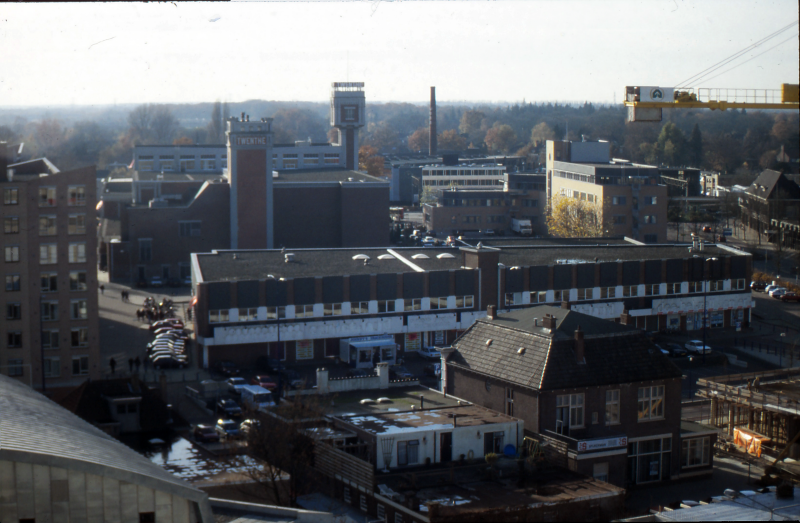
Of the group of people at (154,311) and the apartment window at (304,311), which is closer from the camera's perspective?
the apartment window at (304,311)

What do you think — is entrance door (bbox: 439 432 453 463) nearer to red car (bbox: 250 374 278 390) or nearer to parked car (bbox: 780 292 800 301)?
red car (bbox: 250 374 278 390)

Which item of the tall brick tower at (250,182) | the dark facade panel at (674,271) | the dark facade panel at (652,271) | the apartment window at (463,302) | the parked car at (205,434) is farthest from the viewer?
the tall brick tower at (250,182)

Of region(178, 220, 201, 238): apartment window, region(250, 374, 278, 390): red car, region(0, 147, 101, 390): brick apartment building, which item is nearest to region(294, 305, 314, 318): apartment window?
region(250, 374, 278, 390): red car

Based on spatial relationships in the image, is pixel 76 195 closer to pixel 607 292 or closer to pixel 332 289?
pixel 332 289

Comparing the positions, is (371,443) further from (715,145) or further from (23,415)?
(715,145)

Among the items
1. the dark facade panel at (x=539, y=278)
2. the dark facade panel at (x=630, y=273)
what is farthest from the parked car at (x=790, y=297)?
the dark facade panel at (x=539, y=278)

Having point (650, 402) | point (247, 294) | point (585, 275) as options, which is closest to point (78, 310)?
point (247, 294)

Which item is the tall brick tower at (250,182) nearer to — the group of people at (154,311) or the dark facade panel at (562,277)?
the group of people at (154,311)

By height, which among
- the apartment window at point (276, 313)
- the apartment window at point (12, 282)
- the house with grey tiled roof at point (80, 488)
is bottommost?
the apartment window at point (276, 313)
